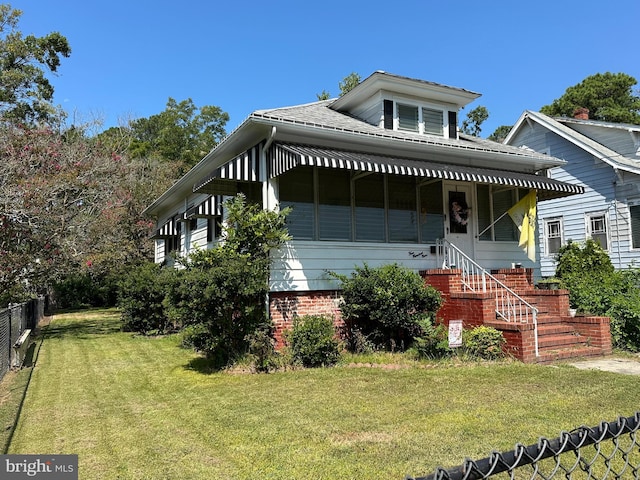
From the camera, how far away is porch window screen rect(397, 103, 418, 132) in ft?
40.2

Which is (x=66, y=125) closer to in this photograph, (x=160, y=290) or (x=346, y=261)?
(x=160, y=290)

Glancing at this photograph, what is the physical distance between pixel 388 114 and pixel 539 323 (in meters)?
6.31

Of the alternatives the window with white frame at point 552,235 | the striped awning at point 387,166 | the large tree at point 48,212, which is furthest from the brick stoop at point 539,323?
the large tree at point 48,212

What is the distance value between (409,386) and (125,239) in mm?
20754

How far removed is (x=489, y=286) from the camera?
10.6 meters

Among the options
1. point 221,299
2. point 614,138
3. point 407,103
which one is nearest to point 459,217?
point 407,103

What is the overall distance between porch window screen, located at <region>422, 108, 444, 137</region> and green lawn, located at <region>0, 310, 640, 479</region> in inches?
277

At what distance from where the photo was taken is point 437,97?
497 inches

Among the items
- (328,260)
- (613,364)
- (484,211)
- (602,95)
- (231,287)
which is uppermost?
(602,95)

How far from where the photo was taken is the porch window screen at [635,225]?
14562 mm

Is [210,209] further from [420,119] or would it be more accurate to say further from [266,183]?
[420,119]

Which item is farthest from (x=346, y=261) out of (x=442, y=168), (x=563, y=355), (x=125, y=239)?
(x=125, y=239)

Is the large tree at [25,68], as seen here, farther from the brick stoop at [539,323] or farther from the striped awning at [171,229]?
the brick stoop at [539,323]

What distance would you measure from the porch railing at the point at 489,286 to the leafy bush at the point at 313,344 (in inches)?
133
